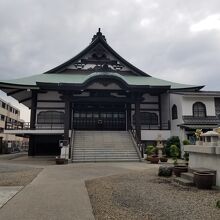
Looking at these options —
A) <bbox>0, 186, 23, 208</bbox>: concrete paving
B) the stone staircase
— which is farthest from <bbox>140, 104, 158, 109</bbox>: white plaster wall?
<bbox>0, 186, 23, 208</bbox>: concrete paving

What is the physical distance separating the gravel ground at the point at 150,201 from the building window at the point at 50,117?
16.6 meters

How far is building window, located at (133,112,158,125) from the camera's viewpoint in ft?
88.6

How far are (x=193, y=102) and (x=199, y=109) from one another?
Result: 1.03 metres

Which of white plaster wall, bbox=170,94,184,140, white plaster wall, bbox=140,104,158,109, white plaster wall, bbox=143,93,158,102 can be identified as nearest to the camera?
white plaster wall, bbox=170,94,184,140

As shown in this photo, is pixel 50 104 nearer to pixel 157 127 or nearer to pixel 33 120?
pixel 33 120

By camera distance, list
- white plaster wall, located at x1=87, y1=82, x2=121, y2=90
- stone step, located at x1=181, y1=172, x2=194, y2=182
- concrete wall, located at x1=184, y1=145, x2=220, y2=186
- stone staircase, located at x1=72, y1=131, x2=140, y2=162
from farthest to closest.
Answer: white plaster wall, located at x1=87, y1=82, x2=121, y2=90 → stone staircase, located at x1=72, y1=131, x2=140, y2=162 → stone step, located at x1=181, y1=172, x2=194, y2=182 → concrete wall, located at x1=184, y1=145, x2=220, y2=186

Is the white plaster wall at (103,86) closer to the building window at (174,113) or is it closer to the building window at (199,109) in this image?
the building window at (174,113)

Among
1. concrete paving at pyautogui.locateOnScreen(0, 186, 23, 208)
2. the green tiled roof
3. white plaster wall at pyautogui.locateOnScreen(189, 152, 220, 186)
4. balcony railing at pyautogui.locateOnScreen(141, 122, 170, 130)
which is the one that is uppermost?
the green tiled roof

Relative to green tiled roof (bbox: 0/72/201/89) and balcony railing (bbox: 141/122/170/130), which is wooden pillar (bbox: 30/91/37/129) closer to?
green tiled roof (bbox: 0/72/201/89)

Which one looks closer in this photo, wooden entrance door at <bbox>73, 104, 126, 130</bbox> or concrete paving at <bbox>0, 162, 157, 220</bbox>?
concrete paving at <bbox>0, 162, 157, 220</bbox>

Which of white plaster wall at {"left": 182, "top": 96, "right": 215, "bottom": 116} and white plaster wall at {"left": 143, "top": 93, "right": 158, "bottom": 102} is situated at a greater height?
white plaster wall at {"left": 143, "top": 93, "right": 158, "bottom": 102}

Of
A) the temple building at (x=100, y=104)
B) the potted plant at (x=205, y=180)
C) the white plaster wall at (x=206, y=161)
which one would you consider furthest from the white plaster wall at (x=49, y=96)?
the potted plant at (x=205, y=180)

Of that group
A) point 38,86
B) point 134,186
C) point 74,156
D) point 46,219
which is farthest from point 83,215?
point 38,86

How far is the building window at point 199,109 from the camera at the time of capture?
24047mm
